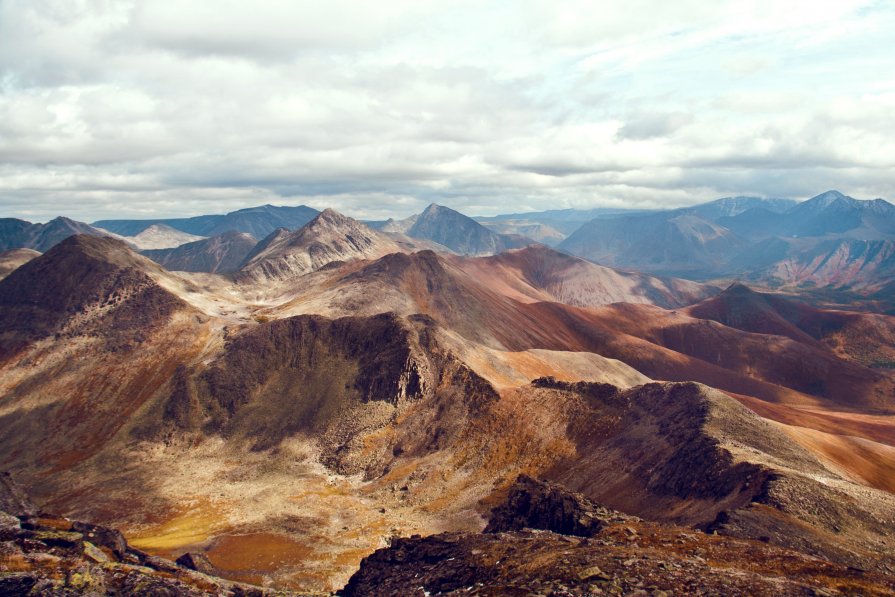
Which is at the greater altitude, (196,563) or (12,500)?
(12,500)

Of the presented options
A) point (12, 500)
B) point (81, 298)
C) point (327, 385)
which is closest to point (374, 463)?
point (327, 385)

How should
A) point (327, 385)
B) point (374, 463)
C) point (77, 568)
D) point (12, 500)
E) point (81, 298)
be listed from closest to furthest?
point (77, 568), point (12, 500), point (374, 463), point (327, 385), point (81, 298)

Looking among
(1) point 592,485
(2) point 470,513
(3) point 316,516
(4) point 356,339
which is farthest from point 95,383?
(1) point 592,485

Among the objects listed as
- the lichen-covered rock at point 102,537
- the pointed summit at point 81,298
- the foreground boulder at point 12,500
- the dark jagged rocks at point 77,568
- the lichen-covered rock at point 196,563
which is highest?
the pointed summit at point 81,298

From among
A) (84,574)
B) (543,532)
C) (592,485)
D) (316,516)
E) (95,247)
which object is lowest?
(316,516)

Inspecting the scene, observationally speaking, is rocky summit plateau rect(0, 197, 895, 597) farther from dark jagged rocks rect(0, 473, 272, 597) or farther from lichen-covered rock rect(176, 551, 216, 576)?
lichen-covered rock rect(176, 551, 216, 576)

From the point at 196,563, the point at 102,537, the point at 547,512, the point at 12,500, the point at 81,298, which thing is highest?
the point at 81,298

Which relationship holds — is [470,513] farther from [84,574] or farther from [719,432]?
[84,574]

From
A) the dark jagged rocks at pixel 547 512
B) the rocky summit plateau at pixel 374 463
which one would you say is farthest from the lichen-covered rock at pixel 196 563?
the dark jagged rocks at pixel 547 512

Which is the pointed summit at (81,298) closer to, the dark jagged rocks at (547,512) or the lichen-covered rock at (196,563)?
the lichen-covered rock at (196,563)

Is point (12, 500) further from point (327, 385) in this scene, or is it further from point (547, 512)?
point (547, 512)

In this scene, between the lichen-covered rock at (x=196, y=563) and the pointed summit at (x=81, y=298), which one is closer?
the lichen-covered rock at (x=196, y=563)
